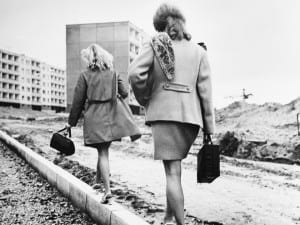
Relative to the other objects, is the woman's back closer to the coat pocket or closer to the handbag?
the coat pocket

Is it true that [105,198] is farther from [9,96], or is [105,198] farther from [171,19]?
[9,96]

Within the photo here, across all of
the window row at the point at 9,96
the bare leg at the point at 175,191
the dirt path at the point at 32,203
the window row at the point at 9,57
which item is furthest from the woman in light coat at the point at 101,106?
the window row at the point at 9,57

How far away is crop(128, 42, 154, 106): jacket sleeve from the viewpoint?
282 cm

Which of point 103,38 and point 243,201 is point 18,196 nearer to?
point 243,201

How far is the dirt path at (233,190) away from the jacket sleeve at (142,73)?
1661 millimetres

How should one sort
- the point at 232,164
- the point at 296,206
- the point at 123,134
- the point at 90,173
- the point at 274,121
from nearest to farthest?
the point at 123,134, the point at 296,206, the point at 90,173, the point at 232,164, the point at 274,121

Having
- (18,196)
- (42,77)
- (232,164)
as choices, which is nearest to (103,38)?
(232,164)

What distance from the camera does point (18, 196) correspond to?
5.09m

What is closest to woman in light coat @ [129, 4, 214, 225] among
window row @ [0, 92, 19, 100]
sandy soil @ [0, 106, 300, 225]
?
sandy soil @ [0, 106, 300, 225]

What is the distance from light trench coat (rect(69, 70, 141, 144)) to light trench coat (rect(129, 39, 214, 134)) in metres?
1.31

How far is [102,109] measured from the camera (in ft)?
13.9

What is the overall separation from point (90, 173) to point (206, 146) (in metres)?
3.98

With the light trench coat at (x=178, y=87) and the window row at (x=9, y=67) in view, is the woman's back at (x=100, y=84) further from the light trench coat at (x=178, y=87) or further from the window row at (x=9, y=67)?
the window row at (x=9, y=67)

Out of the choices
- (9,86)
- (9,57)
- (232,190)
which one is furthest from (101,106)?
(9,57)
